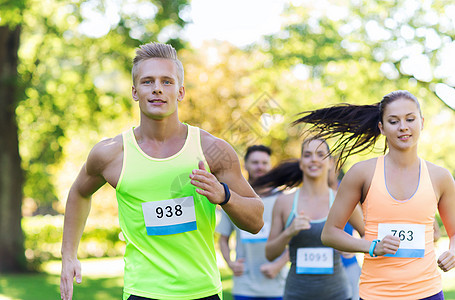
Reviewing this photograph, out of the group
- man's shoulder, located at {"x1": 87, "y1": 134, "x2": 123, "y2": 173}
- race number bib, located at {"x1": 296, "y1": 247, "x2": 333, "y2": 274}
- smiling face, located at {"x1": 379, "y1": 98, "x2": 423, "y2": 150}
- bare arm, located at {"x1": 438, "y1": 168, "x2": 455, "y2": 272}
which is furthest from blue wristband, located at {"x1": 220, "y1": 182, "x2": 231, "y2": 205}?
race number bib, located at {"x1": 296, "y1": 247, "x2": 333, "y2": 274}

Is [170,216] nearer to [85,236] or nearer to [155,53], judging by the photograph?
[155,53]

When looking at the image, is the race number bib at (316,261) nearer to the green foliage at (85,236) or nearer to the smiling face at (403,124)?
the smiling face at (403,124)

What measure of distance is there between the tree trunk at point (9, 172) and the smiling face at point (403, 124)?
12568mm

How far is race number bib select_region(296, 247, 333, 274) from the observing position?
15.4 feet

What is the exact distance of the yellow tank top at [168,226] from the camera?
3.05 m

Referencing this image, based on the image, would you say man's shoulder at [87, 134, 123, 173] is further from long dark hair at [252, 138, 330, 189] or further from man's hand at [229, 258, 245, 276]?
long dark hair at [252, 138, 330, 189]

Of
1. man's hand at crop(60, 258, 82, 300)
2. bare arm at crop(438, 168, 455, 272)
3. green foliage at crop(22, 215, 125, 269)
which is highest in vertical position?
green foliage at crop(22, 215, 125, 269)

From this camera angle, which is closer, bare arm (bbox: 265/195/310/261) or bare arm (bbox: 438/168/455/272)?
bare arm (bbox: 438/168/455/272)

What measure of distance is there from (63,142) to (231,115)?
640 centimetres

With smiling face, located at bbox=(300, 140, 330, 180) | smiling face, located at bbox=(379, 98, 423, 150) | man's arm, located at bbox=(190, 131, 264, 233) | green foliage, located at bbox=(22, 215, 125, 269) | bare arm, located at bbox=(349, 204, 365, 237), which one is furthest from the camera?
green foliage, located at bbox=(22, 215, 125, 269)

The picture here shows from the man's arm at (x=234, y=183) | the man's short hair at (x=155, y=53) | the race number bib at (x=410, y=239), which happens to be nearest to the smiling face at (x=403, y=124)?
the race number bib at (x=410, y=239)

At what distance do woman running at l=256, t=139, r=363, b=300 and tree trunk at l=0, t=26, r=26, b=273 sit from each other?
1104cm

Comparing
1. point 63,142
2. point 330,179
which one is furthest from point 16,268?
point 330,179

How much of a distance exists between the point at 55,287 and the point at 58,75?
4.79 metres
